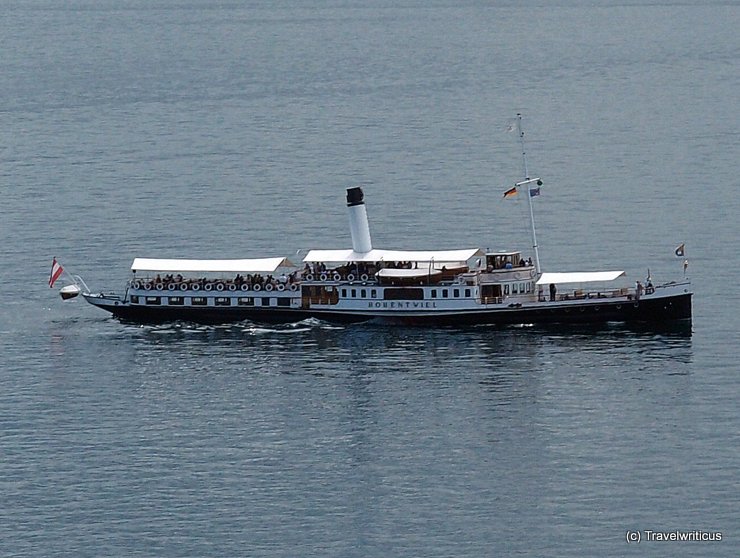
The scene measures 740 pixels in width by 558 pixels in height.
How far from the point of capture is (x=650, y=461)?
113 metres

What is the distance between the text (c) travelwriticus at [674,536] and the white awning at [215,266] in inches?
2314

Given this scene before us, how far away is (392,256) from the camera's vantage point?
15350 cm

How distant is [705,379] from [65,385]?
4854 cm

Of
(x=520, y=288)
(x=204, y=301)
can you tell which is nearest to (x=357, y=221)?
(x=204, y=301)

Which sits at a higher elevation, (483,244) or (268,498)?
(483,244)

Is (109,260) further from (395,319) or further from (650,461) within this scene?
(650,461)

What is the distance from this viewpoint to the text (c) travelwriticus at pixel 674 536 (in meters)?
101

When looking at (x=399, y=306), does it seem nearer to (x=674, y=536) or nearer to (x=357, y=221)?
(x=357, y=221)

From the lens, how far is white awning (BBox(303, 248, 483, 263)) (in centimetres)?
15112

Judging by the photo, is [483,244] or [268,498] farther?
[483,244]

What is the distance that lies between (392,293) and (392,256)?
17.2 ft

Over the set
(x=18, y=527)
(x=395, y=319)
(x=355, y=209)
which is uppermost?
Answer: (x=355, y=209)

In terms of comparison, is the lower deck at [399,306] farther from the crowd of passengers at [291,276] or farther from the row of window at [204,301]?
the crowd of passengers at [291,276]

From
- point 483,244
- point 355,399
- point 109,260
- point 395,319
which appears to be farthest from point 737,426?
point 109,260
